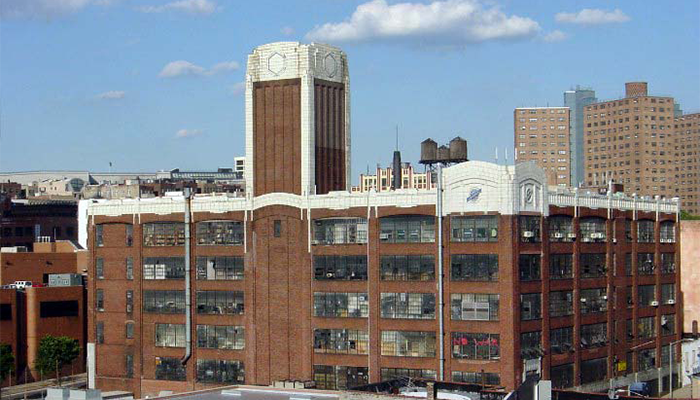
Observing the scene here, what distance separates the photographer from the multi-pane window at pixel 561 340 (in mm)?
103875

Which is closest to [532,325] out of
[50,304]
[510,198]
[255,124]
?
[510,198]

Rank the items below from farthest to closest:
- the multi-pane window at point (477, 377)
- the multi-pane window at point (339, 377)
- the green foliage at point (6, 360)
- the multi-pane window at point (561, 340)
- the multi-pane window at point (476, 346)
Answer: the green foliage at point (6, 360) → the multi-pane window at point (339, 377) → the multi-pane window at point (561, 340) → the multi-pane window at point (476, 346) → the multi-pane window at point (477, 377)

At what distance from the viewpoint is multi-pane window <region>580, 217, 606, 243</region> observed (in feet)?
360

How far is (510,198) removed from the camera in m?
98.3

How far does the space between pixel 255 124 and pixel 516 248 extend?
3052cm

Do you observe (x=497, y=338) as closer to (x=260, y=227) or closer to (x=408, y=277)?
(x=408, y=277)

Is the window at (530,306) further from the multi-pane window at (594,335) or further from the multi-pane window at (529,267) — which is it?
the multi-pane window at (594,335)

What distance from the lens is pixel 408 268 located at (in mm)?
102938

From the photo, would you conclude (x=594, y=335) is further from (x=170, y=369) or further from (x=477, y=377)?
(x=170, y=369)

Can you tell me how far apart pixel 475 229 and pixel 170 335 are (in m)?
35.1

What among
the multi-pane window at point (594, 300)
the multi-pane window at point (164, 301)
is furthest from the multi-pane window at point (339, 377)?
the multi-pane window at point (594, 300)

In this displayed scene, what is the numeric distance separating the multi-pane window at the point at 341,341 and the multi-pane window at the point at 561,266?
18.0 m

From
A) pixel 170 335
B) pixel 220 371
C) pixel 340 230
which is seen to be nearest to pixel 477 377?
pixel 340 230

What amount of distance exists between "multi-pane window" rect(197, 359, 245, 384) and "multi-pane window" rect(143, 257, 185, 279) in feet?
29.8
